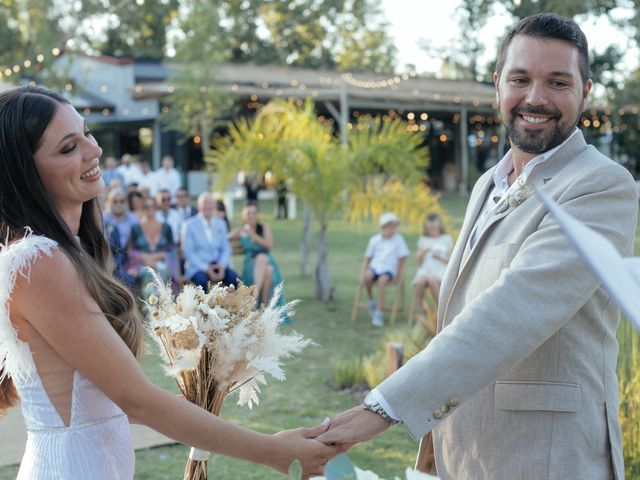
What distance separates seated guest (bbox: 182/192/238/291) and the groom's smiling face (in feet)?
30.1

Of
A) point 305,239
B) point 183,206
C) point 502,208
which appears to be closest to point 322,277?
point 305,239

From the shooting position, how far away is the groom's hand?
2.42 m

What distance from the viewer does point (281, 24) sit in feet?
180

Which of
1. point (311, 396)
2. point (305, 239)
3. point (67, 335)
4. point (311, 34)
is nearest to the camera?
point (67, 335)

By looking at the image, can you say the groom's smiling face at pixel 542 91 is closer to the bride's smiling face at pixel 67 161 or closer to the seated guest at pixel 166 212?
the bride's smiling face at pixel 67 161

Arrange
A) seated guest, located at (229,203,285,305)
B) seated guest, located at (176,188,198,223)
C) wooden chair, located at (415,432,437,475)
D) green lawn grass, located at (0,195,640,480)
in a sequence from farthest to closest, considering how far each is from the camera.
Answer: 1. seated guest, located at (176,188,198,223)
2. seated guest, located at (229,203,285,305)
3. green lawn grass, located at (0,195,640,480)
4. wooden chair, located at (415,432,437,475)

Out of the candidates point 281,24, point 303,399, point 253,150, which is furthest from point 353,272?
point 281,24

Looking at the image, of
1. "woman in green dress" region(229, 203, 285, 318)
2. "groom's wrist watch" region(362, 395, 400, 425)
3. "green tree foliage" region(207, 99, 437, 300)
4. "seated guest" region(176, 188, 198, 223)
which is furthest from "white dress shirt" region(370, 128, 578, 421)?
"seated guest" region(176, 188, 198, 223)

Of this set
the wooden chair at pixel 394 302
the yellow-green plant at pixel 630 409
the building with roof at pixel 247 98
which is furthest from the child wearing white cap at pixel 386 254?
the building with roof at pixel 247 98

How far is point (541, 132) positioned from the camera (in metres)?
2.58

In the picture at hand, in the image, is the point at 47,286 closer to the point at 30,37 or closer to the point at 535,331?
the point at 535,331

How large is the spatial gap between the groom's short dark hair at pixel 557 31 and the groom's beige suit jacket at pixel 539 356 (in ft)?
1.05

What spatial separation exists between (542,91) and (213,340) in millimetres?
1208

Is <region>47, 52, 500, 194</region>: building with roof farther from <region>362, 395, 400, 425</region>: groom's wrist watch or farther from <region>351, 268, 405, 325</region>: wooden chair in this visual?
<region>362, 395, 400, 425</region>: groom's wrist watch
